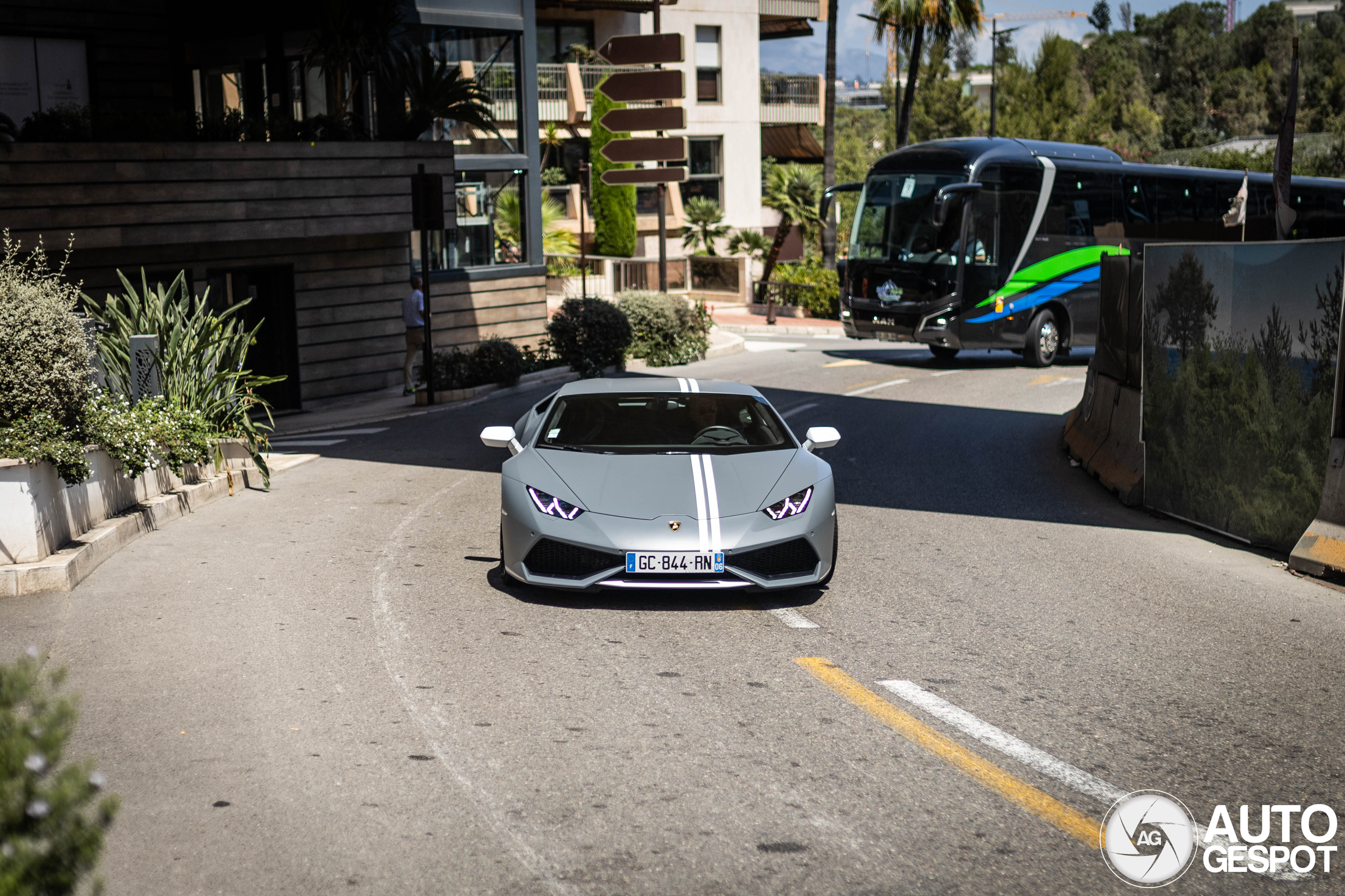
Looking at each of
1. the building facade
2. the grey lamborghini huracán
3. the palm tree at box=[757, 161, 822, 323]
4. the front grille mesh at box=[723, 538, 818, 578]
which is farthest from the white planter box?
the palm tree at box=[757, 161, 822, 323]

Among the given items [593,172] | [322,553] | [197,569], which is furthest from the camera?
[593,172]

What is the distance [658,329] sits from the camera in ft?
84.3

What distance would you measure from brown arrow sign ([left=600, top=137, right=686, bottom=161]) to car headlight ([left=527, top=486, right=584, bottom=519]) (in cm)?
1999

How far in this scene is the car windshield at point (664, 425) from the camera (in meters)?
8.45

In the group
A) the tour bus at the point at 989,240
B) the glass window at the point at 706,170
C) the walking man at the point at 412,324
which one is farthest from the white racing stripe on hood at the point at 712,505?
the glass window at the point at 706,170

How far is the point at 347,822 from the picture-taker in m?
4.69

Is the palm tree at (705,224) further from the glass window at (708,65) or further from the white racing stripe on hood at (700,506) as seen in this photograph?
the white racing stripe on hood at (700,506)

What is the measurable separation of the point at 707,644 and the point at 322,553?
379 cm

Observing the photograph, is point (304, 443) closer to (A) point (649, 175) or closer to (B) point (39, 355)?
(B) point (39, 355)

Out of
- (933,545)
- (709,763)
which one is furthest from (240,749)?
(933,545)

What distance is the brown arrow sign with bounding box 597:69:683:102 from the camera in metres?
25.6

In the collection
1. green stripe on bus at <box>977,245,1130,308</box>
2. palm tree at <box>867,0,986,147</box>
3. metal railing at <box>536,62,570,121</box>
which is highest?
palm tree at <box>867,0,986,147</box>

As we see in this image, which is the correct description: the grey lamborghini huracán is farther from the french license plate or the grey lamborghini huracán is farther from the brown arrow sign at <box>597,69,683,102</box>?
the brown arrow sign at <box>597,69,683,102</box>

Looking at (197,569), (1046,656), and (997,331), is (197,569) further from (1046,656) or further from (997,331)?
(997,331)
